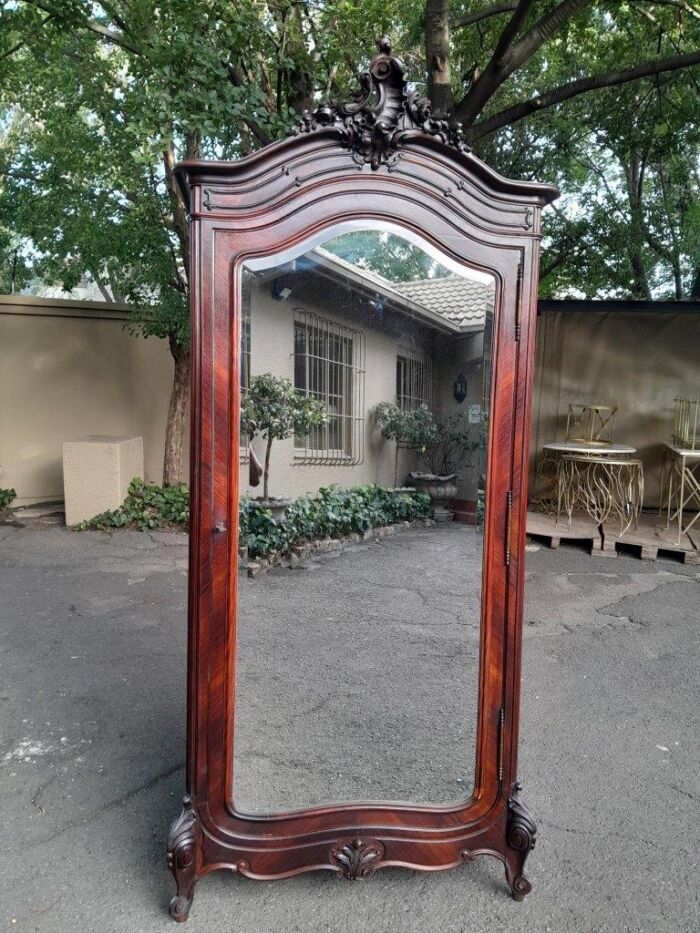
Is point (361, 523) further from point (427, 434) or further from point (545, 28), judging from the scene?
point (545, 28)

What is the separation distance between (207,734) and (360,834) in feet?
1.69

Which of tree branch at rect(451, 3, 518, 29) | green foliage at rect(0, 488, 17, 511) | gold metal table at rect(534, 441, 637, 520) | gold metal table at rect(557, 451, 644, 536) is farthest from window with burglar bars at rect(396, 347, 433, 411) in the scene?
green foliage at rect(0, 488, 17, 511)

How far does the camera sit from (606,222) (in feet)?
29.1

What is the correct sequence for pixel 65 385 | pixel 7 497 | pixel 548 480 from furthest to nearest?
pixel 65 385 < pixel 7 497 < pixel 548 480

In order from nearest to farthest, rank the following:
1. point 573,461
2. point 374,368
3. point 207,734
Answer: point 207,734 → point 374,368 → point 573,461

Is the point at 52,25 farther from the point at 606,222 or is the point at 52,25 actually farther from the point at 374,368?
the point at 606,222

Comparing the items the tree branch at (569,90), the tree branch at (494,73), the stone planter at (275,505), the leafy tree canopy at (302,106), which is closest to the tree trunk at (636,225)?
the leafy tree canopy at (302,106)

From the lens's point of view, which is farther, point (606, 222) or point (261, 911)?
point (606, 222)

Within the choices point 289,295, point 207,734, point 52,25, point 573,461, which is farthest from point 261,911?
point 52,25

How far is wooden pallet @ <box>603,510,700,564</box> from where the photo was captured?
6.03m

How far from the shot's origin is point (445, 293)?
1862 millimetres

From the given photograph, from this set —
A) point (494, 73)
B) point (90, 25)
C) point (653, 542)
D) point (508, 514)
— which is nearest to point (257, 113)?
point (90, 25)

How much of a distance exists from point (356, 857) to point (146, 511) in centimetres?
585

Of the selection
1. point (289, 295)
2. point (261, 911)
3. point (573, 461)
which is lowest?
point (261, 911)
